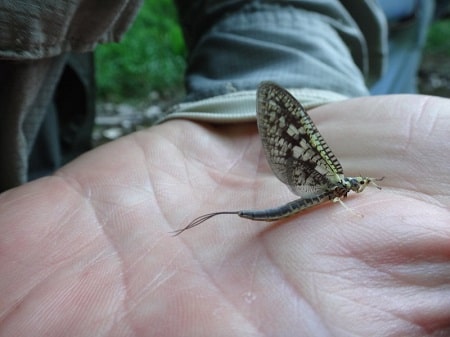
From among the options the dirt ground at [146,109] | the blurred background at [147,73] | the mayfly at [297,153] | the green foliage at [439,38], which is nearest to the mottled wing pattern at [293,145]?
the mayfly at [297,153]

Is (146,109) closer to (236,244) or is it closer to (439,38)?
(439,38)

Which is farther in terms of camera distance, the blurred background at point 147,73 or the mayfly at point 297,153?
the blurred background at point 147,73

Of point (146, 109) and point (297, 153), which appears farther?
point (146, 109)

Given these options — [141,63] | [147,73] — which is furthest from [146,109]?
[141,63]

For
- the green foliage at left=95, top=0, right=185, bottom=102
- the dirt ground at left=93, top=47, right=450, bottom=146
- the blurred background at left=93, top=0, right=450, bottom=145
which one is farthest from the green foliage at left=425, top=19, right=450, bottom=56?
the green foliage at left=95, top=0, right=185, bottom=102

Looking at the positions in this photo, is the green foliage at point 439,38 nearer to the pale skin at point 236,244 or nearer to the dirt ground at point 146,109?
the dirt ground at point 146,109

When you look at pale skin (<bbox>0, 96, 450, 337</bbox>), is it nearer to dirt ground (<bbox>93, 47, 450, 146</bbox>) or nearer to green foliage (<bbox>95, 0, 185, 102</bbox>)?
dirt ground (<bbox>93, 47, 450, 146</bbox>)
